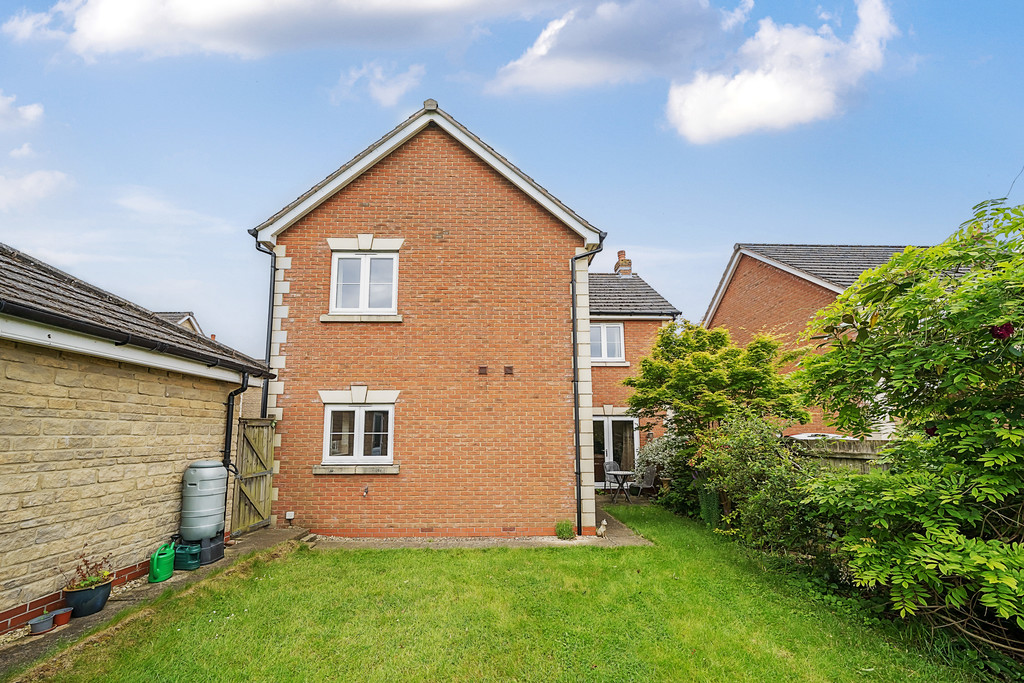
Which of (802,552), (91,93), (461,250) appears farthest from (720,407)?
(91,93)

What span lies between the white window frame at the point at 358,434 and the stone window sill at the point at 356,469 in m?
0.09

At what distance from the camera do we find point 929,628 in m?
4.62

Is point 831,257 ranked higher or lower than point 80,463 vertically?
higher

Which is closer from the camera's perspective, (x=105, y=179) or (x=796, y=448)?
(x=796, y=448)

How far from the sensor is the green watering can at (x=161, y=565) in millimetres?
5867

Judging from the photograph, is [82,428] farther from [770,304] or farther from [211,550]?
[770,304]

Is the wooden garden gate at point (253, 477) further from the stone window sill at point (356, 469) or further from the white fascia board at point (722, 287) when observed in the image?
the white fascia board at point (722, 287)

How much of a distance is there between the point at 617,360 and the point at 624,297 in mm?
2634

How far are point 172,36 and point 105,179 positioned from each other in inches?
173

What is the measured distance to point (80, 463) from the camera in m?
5.10

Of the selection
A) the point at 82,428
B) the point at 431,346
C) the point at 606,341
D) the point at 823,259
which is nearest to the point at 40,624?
the point at 82,428

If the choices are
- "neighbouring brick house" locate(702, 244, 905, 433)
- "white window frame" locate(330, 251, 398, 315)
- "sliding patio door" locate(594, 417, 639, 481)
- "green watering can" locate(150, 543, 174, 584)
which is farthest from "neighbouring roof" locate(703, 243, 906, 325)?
"green watering can" locate(150, 543, 174, 584)

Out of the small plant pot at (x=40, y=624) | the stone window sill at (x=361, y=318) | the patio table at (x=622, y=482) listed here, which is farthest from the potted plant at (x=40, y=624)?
the patio table at (x=622, y=482)

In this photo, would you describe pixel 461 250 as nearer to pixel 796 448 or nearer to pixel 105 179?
pixel 796 448
